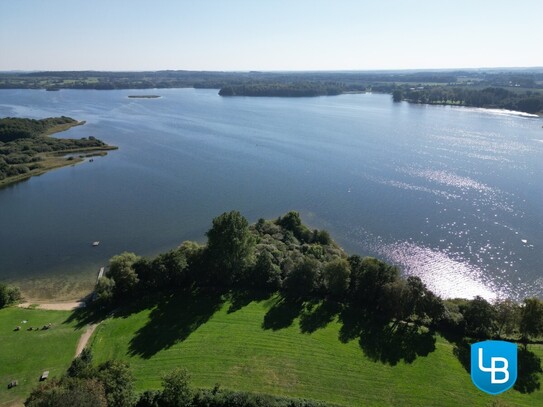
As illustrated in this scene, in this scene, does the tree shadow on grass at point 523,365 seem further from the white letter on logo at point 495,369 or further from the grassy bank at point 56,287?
the grassy bank at point 56,287

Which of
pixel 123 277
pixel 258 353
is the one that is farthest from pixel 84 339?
pixel 258 353

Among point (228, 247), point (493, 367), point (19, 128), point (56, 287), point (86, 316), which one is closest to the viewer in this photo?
point (493, 367)

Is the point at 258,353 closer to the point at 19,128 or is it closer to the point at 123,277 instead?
the point at 123,277

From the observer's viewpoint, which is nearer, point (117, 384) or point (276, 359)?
point (117, 384)

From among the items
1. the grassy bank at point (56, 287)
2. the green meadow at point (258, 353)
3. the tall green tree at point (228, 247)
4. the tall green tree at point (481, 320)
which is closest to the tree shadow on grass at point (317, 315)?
the green meadow at point (258, 353)

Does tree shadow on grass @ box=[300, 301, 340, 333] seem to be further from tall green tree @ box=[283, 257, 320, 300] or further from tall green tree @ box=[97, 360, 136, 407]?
tall green tree @ box=[97, 360, 136, 407]
